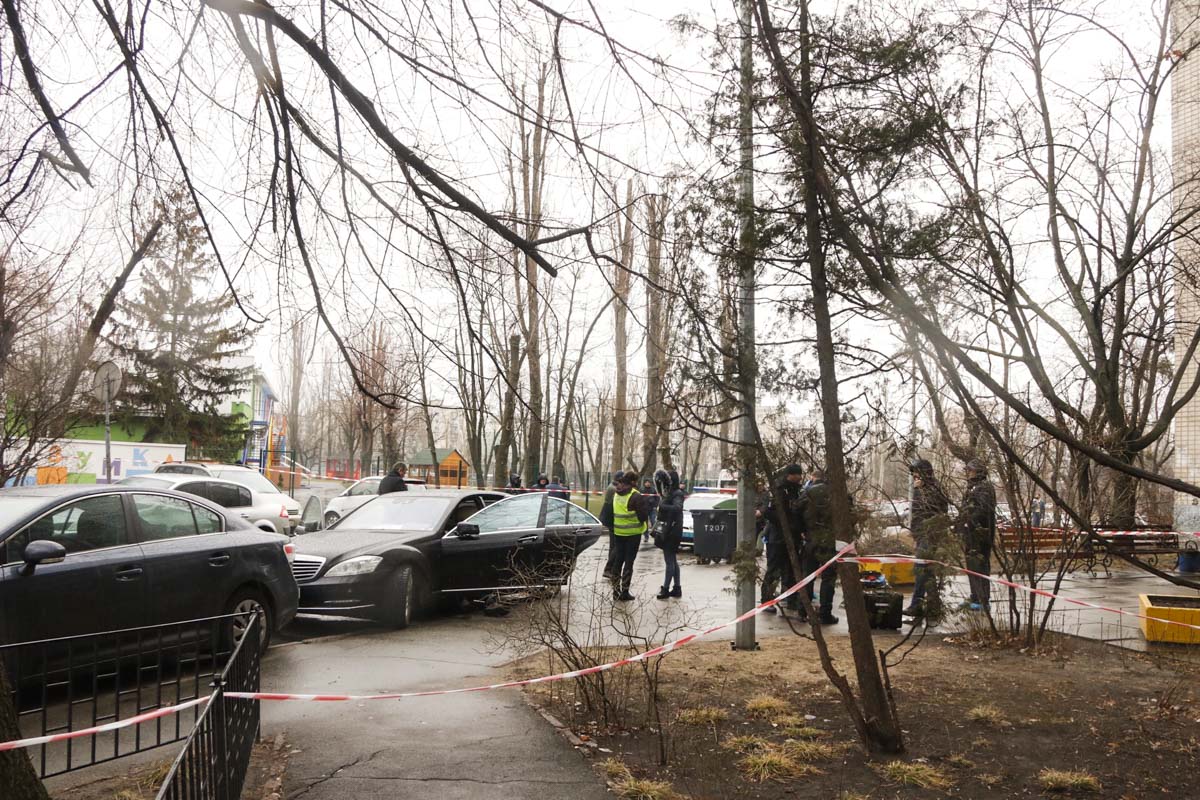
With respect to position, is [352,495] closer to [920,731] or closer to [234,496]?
[234,496]

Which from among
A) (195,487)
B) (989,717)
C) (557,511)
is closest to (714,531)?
(557,511)

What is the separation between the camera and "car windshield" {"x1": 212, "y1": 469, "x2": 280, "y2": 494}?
20328mm

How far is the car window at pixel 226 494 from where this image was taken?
1723 centimetres

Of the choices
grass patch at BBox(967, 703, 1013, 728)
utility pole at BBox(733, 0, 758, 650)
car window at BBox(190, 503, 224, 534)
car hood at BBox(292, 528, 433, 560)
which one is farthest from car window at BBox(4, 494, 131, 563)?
grass patch at BBox(967, 703, 1013, 728)

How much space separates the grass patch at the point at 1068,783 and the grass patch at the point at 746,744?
146cm

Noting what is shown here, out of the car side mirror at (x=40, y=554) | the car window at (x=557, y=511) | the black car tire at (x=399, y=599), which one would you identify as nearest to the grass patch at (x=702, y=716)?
the car side mirror at (x=40, y=554)

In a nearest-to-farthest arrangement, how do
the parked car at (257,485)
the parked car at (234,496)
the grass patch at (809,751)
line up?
the grass patch at (809,751), the parked car at (234,496), the parked car at (257,485)

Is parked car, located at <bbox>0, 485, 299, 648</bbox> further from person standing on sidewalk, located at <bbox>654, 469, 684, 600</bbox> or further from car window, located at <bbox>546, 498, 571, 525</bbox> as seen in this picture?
person standing on sidewalk, located at <bbox>654, 469, 684, 600</bbox>

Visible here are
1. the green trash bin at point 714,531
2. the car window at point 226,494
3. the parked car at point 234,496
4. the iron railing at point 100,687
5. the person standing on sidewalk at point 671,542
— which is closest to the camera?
the iron railing at point 100,687

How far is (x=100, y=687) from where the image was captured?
6.09 m

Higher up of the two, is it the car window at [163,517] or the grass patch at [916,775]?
the car window at [163,517]

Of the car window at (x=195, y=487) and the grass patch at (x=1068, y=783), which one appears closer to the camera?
the grass patch at (x=1068, y=783)

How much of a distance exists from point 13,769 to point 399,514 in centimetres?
821

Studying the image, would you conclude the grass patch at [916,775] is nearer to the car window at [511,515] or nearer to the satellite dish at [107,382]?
the car window at [511,515]
